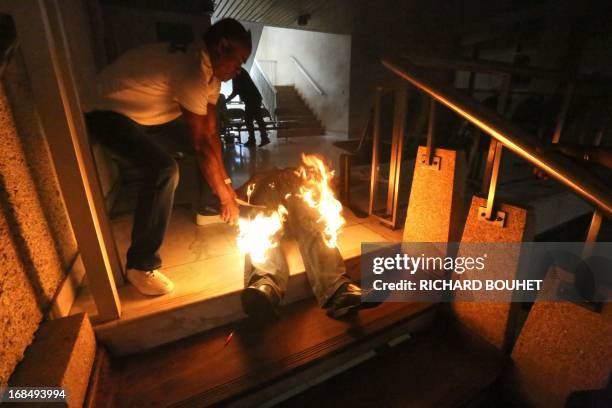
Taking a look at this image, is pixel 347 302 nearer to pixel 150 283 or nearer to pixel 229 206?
pixel 229 206

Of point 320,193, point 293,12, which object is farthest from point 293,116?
point 320,193

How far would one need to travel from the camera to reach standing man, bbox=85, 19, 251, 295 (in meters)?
1.75

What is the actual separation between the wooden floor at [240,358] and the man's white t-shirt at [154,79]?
142 centimetres

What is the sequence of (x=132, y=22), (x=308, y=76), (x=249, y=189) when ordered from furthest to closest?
1. (x=308, y=76)
2. (x=132, y=22)
3. (x=249, y=189)

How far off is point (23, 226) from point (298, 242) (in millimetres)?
1459

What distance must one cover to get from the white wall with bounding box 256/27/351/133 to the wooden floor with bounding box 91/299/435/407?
8.84 metres

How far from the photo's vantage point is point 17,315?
123cm

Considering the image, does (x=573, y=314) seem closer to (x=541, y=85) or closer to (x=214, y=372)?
(x=214, y=372)

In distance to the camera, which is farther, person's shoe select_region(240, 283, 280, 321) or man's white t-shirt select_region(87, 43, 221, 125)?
man's white t-shirt select_region(87, 43, 221, 125)

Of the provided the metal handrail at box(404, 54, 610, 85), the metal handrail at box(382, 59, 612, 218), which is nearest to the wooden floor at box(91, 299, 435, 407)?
the metal handrail at box(382, 59, 612, 218)

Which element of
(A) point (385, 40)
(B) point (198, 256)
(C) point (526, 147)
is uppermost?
(A) point (385, 40)

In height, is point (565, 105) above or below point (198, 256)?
above

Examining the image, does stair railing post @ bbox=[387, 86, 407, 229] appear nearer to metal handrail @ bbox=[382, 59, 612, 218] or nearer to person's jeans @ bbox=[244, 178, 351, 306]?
metal handrail @ bbox=[382, 59, 612, 218]

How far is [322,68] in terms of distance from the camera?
10.8m
